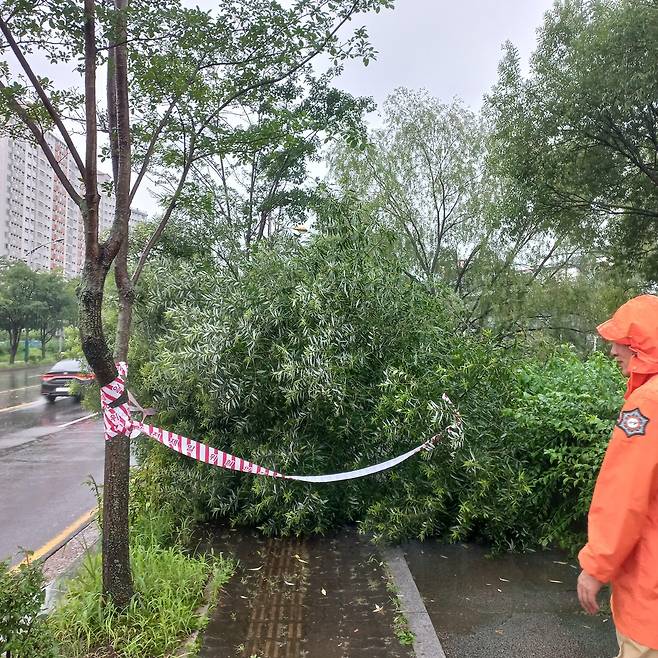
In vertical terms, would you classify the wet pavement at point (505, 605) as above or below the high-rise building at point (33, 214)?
below

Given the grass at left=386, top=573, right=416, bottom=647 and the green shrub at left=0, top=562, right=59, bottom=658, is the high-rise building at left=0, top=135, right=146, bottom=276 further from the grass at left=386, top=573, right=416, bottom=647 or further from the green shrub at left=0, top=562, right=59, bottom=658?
the green shrub at left=0, top=562, right=59, bottom=658

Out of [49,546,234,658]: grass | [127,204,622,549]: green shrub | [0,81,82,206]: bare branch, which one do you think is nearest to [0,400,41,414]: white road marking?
[127,204,622,549]: green shrub

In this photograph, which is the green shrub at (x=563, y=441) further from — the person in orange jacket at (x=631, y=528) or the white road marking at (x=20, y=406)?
the white road marking at (x=20, y=406)

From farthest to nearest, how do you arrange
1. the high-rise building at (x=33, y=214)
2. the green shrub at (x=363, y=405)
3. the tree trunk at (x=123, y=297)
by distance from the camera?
the high-rise building at (x=33, y=214), the green shrub at (x=363, y=405), the tree trunk at (x=123, y=297)

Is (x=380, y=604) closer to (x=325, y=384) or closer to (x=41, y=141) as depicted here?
(x=325, y=384)

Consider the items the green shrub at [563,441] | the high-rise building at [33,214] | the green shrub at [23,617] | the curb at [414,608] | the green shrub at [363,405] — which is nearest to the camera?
the green shrub at [23,617]

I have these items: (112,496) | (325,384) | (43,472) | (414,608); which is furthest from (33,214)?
(414,608)

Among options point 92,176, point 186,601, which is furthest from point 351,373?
point 92,176

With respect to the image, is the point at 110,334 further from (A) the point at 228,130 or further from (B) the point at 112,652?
(B) the point at 112,652

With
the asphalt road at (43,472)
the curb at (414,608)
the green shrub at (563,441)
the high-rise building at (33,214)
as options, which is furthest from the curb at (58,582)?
the high-rise building at (33,214)

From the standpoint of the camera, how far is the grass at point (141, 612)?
3312 mm

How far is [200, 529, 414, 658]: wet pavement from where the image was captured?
3.48m

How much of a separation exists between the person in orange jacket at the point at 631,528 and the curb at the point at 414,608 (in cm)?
163

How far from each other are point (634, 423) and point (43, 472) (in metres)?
9.03
